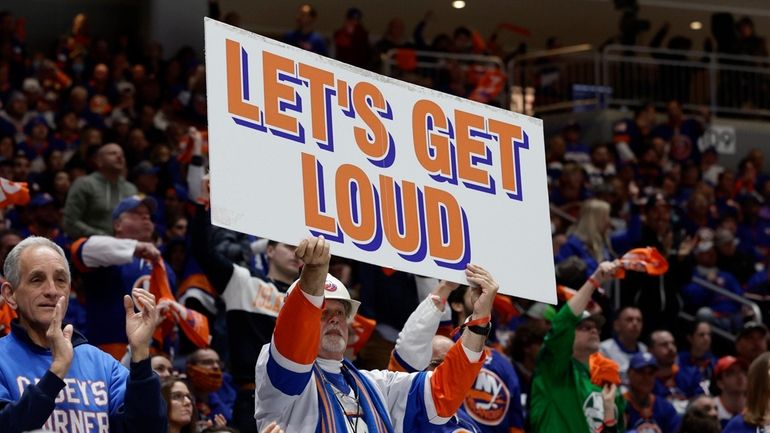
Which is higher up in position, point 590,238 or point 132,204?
point 132,204

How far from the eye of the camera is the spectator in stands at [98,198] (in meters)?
9.27

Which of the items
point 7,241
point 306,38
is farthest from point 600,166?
point 7,241

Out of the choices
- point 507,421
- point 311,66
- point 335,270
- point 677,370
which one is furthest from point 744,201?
point 311,66

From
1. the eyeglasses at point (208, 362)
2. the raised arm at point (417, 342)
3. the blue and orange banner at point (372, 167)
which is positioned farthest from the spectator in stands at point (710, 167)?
the blue and orange banner at point (372, 167)

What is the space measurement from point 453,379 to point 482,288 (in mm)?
336

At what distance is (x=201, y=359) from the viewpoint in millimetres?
7668

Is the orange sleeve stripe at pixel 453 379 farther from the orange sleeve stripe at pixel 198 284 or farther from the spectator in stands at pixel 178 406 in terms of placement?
the orange sleeve stripe at pixel 198 284

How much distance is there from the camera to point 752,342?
11.2 m

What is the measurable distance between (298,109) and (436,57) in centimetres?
1297

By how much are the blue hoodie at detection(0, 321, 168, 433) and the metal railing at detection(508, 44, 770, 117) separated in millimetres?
14171

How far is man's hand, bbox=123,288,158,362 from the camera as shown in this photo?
4648 mm

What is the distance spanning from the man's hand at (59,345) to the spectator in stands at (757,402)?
404 cm

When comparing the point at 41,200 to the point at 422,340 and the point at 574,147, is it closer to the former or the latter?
the point at 422,340

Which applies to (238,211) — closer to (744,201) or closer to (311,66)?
(311,66)
